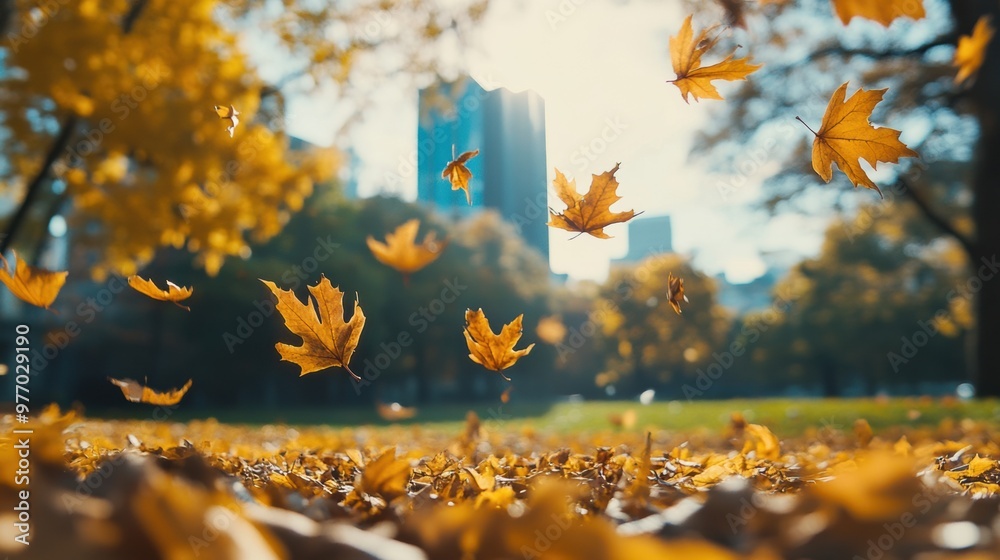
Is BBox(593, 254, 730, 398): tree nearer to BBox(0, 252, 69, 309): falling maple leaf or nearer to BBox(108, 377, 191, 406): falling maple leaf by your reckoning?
BBox(108, 377, 191, 406): falling maple leaf

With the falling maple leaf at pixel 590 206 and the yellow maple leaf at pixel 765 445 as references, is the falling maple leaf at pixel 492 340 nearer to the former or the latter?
the falling maple leaf at pixel 590 206

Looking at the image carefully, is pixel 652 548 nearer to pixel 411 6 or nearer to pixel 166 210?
pixel 166 210

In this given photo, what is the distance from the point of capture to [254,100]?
280 inches

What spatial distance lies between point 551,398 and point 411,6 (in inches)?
1190

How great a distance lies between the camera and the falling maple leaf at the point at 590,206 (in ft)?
4.49

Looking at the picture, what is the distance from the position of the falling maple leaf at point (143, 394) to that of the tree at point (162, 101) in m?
5.45

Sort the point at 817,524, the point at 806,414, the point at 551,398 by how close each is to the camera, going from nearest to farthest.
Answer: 1. the point at 817,524
2. the point at 806,414
3. the point at 551,398

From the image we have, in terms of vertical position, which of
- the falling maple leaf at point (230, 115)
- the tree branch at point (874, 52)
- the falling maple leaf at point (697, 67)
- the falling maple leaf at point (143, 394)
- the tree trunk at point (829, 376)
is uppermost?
the tree branch at point (874, 52)

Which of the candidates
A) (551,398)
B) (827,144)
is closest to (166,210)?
(827,144)

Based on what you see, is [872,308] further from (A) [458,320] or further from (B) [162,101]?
(B) [162,101]

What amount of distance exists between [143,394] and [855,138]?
165cm
